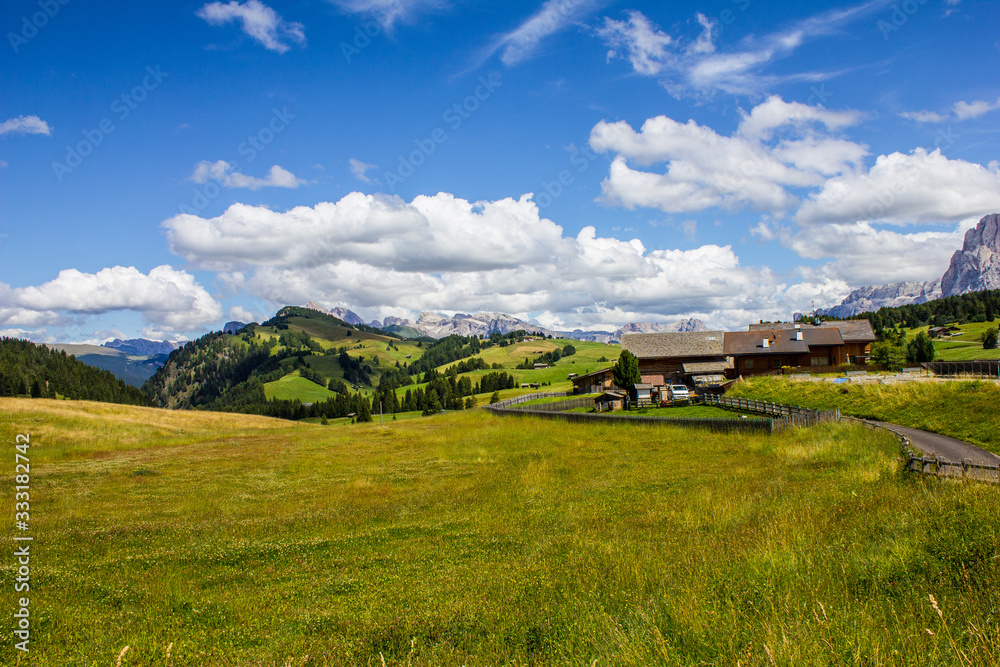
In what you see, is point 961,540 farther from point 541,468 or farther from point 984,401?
point 984,401

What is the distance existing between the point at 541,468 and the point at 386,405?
152022 millimetres

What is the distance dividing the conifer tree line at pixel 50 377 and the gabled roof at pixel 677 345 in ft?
422

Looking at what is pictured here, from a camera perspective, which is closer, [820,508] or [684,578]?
[684,578]

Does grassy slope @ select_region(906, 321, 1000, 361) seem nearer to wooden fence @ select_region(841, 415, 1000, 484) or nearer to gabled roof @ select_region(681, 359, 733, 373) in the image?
gabled roof @ select_region(681, 359, 733, 373)

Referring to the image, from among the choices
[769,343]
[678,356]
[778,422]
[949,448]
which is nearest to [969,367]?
[769,343]

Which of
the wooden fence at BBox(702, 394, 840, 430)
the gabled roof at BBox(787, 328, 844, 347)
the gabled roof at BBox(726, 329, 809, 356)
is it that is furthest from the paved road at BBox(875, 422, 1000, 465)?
the gabled roof at BBox(787, 328, 844, 347)

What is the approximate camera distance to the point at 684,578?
9148mm

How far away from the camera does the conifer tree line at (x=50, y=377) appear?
416ft

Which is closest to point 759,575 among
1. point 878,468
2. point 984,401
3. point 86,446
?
point 878,468

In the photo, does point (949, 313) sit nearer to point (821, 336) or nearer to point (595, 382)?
point (821, 336)

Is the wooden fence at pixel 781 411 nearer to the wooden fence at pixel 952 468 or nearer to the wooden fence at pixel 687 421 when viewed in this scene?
the wooden fence at pixel 687 421

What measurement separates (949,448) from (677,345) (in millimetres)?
61703

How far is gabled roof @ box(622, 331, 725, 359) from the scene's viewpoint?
270ft

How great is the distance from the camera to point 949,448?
22.8 m
